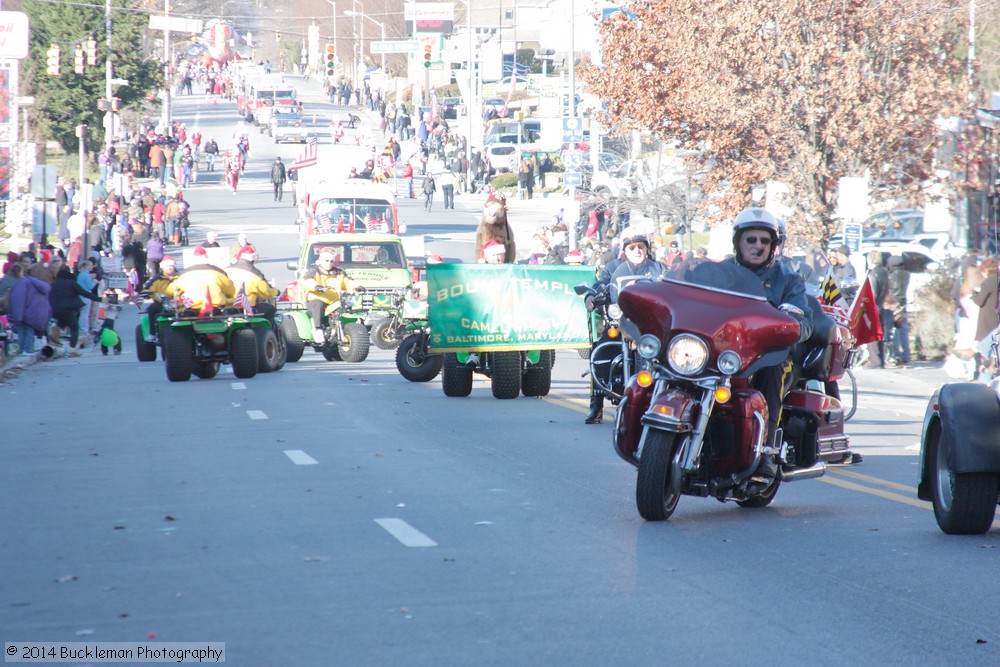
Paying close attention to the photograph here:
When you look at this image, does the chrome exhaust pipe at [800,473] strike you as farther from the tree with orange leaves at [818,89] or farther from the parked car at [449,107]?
the parked car at [449,107]

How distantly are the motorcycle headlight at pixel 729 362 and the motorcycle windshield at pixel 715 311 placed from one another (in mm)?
62

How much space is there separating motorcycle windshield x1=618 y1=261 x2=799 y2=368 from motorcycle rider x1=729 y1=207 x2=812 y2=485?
1.14 ft

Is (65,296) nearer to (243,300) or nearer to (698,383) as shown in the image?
(243,300)

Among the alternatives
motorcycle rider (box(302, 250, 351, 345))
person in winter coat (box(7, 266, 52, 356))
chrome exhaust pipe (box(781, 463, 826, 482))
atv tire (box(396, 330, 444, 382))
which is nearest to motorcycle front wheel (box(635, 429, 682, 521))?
chrome exhaust pipe (box(781, 463, 826, 482))

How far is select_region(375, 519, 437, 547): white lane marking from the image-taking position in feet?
28.2

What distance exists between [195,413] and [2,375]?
7.70 meters

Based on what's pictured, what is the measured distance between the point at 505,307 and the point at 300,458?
5299 mm

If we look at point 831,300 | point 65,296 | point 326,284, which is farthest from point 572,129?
point 831,300

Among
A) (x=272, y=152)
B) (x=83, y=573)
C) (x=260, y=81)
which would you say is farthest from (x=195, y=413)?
(x=260, y=81)

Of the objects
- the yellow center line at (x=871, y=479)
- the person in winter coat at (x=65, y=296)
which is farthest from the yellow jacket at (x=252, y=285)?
the yellow center line at (x=871, y=479)

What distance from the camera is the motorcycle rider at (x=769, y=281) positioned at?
9.30 metres

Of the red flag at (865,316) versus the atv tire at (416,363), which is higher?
the red flag at (865,316)

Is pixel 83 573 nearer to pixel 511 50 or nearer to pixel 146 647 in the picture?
pixel 146 647

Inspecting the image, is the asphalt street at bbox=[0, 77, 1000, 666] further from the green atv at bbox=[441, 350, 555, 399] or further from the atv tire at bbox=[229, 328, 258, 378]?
the atv tire at bbox=[229, 328, 258, 378]
